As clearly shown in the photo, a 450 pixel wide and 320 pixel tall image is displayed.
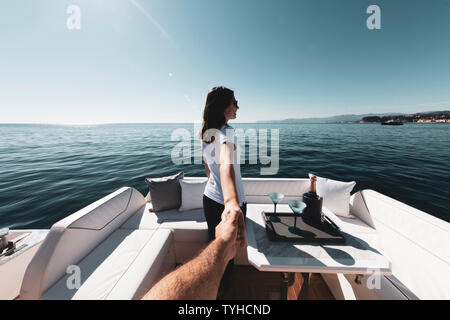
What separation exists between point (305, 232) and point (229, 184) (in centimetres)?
137

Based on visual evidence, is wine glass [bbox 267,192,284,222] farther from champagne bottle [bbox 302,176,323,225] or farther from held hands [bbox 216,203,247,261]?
held hands [bbox 216,203,247,261]

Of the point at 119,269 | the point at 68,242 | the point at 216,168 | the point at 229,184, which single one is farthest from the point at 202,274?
the point at 68,242

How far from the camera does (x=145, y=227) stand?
2.65m

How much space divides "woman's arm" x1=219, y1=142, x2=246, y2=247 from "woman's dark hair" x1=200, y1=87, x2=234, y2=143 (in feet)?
1.16

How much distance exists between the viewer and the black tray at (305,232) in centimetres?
159

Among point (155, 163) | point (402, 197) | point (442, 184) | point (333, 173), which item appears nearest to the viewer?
point (402, 197)

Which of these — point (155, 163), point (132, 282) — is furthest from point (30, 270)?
point (155, 163)

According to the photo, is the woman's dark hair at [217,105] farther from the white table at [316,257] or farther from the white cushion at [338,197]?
the white cushion at [338,197]

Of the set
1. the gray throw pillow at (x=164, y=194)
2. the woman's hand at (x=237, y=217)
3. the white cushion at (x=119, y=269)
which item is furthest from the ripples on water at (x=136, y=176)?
the woman's hand at (x=237, y=217)

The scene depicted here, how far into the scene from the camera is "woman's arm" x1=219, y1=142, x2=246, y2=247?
852mm

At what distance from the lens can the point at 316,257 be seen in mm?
1408

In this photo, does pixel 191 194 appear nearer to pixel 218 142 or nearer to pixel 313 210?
pixel 218 142
